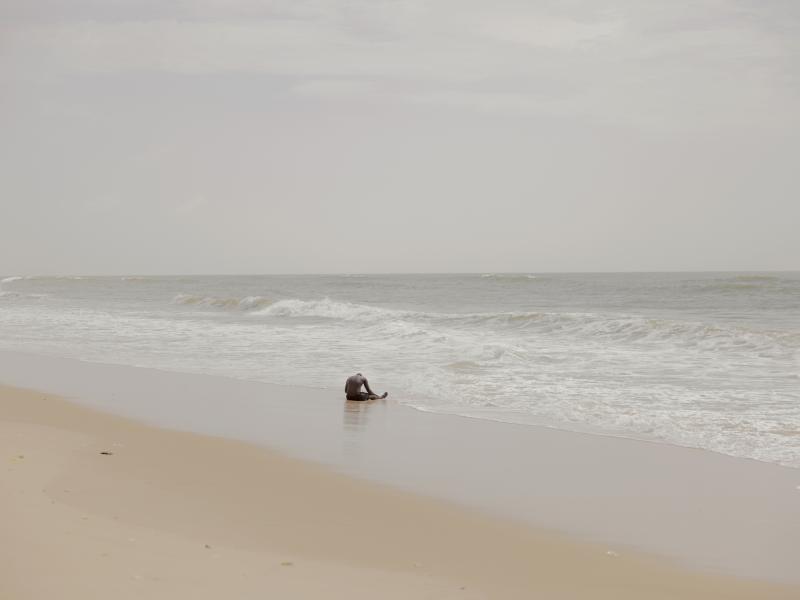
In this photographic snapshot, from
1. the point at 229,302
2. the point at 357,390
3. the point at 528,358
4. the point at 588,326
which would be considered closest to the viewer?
the point at 357,390

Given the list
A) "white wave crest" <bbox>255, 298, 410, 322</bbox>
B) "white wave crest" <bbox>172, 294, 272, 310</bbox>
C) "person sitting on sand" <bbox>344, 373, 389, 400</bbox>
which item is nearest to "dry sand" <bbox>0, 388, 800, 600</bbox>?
"person sitting on sand" <bbox>344, 373, 389, 400</bbox>

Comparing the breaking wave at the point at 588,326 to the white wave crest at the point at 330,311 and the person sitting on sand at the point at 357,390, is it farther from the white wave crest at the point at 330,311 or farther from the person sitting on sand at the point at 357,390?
the person sitting on sand at the point at 357,390

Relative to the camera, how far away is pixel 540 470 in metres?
6.73

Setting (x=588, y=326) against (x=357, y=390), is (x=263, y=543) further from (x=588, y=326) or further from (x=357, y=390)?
(x=588, y=326)

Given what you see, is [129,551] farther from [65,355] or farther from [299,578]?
[65,355]

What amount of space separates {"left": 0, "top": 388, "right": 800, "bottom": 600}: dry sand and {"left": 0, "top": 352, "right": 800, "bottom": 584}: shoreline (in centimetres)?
30

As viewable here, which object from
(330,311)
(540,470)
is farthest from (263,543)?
(330,311)

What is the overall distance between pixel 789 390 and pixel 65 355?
12.7 m

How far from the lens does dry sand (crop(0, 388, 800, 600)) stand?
3697mm

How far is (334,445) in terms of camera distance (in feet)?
25.4

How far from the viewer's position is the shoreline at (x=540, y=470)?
16.5 feet

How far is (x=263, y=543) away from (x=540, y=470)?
9.69 feet

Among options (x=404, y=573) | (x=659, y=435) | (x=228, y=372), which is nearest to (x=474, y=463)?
(x=659, y=435)

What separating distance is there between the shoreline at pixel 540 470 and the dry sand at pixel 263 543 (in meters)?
0.30
